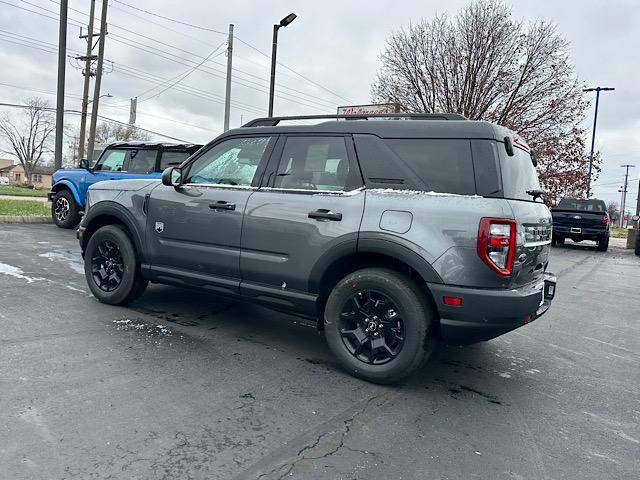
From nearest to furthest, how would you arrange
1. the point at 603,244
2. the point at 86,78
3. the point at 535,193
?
the point at 535,193 < the point at 603,244 < the point at 86,78

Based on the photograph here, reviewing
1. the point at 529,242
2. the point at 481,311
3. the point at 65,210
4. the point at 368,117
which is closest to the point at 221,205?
the point at 368,117

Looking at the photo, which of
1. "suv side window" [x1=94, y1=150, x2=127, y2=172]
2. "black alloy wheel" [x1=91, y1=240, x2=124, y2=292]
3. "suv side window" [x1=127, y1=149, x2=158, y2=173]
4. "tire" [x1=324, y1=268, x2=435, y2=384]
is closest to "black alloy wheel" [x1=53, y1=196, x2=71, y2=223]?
"suv side window" [x1=94, y1=150, x2=127, y2=172]

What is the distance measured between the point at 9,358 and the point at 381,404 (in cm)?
271

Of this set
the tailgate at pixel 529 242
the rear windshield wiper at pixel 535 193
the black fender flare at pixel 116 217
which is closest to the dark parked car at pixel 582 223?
the rear windshield wiper at pixel 535 193

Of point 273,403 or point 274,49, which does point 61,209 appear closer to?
point 274,49

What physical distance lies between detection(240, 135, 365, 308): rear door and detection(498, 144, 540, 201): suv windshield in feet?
3.35

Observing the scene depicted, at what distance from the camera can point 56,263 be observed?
24.1 feet

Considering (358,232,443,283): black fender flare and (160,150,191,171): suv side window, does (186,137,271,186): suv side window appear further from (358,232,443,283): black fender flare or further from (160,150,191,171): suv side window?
(160,150,191,171): suv side window

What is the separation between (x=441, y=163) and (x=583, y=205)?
54.6 ft

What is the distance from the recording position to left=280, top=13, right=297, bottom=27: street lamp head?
587 inches

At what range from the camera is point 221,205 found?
430 cm

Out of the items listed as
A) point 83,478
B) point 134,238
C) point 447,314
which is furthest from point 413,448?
point 134,238

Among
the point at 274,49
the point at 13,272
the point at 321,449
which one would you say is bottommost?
the point at 321,449

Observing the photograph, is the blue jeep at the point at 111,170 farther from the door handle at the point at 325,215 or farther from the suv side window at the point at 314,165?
the door handle at the point at 325,215
